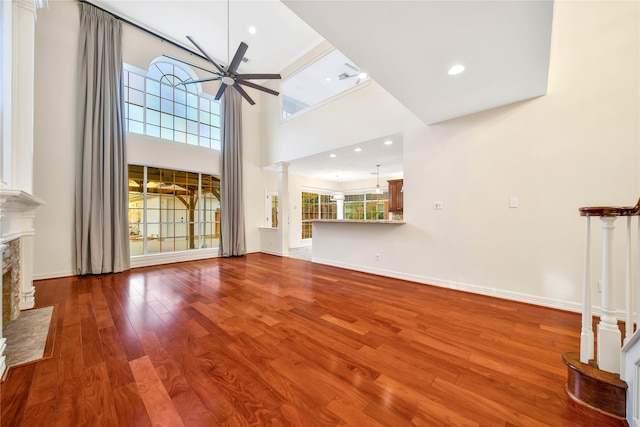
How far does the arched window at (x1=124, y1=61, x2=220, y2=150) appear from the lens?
16.2 ft

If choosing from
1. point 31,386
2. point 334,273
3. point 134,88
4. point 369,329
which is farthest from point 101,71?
point 369,329

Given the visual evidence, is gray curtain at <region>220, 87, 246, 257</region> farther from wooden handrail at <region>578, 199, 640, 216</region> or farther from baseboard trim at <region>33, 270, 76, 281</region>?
wooden handrail at <region>578, 199, 640, 216</region>

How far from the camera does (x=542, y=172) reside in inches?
107

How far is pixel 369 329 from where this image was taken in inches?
85.4

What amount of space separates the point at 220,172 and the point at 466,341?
19.3 ft

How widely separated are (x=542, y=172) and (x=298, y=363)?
330 centimetres

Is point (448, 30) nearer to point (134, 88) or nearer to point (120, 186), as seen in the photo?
point (120, 186)

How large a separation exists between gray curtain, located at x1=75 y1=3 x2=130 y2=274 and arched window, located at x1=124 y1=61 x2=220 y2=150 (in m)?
0.45

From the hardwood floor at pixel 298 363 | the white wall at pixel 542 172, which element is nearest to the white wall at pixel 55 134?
the hardwood floor at pixel 298 363

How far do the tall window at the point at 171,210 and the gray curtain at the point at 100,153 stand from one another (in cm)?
45

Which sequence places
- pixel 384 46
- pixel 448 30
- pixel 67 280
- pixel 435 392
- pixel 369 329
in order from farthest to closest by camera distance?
pixel 67 280 < pixel 369 329 < pixel 384 46 < pixel 448 30 < pixel 435 392

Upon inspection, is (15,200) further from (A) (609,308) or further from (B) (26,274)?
(A) (609,308)

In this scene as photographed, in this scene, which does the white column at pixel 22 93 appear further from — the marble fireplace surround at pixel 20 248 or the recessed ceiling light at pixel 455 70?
the recessed ceiling light at pixel 455 70

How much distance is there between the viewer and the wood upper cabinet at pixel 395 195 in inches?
265
